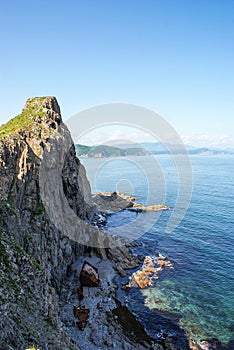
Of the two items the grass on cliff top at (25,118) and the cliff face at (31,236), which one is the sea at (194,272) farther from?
the grass on cliff top at (25,118)

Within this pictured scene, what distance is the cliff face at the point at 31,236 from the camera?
23.0m

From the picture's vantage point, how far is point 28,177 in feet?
129

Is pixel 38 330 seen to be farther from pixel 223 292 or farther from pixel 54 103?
pixel 54 103

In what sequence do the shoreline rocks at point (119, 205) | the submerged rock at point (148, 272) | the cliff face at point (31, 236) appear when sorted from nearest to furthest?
the cliff face at point (31, 236) < the submerged rock at point (148, 272) < the shoreline rocks at point (119, 205)

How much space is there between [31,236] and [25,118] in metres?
26.6

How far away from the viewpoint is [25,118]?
5162 cm

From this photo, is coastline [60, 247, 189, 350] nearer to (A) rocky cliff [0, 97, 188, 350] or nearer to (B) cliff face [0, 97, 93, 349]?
(A) rocky cliff [0, 97, 188, 350]

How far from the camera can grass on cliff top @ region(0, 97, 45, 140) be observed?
48.2 meters

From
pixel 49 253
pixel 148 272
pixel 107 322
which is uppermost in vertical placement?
pixel 49 253

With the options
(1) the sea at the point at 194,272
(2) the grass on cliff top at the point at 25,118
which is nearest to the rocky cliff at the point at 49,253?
(2) the grass on cliff top at the point at 25,118

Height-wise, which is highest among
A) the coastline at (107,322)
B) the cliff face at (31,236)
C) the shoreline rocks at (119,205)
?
the cliff face at (31,236)

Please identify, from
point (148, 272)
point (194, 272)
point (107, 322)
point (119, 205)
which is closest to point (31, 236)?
point (107, 322)

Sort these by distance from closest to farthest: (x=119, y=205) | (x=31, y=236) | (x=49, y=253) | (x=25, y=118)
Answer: (x=31, y=236)
(x=49, y=253)
(x=25, y=118)
(x=119, y=205)

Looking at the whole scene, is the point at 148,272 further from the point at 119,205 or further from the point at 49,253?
the point at 119,205
